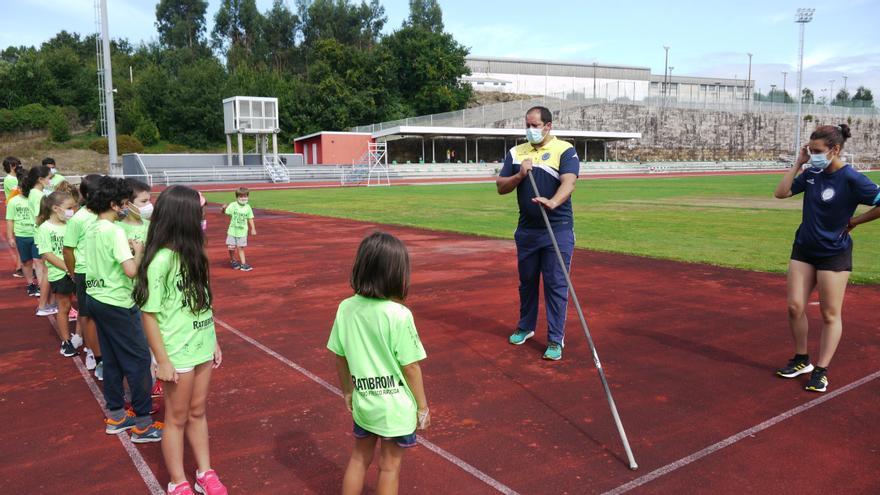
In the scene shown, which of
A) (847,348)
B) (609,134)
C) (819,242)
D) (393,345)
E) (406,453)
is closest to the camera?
(393,345)

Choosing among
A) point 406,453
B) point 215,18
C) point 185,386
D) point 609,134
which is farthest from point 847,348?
point 215,18

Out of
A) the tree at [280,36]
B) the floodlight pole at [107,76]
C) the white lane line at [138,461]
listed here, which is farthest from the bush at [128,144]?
the white lane line at [138,461]

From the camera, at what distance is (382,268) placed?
2875mm

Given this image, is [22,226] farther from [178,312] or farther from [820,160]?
[820,160]

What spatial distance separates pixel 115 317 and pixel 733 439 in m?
4.39

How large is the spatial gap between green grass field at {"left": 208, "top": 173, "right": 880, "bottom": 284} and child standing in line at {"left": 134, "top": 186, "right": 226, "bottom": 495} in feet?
32.1

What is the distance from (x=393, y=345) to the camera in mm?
2920

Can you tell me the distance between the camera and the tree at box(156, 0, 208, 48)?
98.3 meters

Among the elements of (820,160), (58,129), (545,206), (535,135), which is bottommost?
(545,206)

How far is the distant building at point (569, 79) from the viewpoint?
314ft

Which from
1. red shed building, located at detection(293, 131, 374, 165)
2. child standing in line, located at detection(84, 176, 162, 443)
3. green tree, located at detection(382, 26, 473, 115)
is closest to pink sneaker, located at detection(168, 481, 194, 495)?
child standing in line, located at detection(84, 176, 162, 443)

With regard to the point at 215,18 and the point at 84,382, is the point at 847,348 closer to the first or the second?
the point at 84,382

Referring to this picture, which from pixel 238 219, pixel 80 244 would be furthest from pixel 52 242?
pixel 238 219

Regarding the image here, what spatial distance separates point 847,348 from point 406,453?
4.85 m
